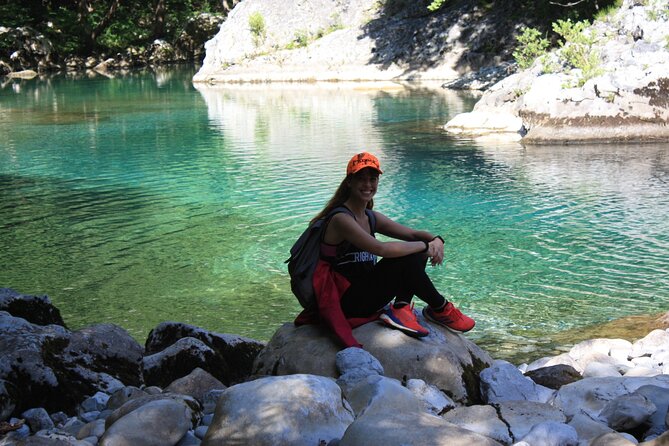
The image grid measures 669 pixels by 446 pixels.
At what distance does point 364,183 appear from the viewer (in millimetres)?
4902

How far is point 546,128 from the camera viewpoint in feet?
58.3

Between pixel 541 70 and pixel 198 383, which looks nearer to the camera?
pixel 198 383

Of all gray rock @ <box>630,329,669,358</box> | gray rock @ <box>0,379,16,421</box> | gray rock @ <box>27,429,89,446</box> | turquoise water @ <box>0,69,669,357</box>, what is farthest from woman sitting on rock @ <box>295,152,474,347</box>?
turquoise water @ <box>0,69,669,357</box>

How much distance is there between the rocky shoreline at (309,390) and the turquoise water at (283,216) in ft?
5.05

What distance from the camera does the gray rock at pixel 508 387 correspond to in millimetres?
4781

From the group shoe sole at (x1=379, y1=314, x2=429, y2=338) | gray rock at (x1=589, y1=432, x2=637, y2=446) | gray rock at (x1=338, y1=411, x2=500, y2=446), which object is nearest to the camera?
gray rock at (x1=338, y1=411, x2=500, y2=446)

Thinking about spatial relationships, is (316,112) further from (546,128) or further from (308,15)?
(308,15)

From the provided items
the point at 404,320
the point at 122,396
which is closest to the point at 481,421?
the point at 404,320

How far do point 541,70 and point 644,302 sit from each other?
12.9 meters

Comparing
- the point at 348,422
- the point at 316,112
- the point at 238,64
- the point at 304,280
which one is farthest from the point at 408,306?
the point at 238,64

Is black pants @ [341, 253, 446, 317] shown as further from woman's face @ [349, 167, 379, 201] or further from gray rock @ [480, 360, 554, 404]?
gray rock @ [480, 360, 554, 404]

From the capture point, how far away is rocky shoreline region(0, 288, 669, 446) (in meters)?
3.73

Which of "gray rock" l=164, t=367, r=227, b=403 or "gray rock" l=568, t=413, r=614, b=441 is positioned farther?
"gray rock" l=164, t=367, r=227, b=403

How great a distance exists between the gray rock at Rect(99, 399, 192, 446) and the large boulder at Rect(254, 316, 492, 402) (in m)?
0.93
